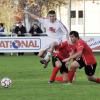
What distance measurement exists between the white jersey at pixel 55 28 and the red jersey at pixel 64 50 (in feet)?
6.88

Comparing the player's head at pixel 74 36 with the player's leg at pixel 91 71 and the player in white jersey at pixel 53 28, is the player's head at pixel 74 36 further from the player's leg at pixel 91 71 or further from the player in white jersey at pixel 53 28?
the player in white jersey at pixel 53 28

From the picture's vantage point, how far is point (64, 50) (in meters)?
16.2

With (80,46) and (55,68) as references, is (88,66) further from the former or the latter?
(55,68)

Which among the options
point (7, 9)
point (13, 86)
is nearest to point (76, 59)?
point (13, 86)

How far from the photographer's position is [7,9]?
6500 cm

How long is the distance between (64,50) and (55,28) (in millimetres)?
2394

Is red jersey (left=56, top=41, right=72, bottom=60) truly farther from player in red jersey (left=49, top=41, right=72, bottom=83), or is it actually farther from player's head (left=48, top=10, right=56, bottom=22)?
player's head (left=48, top=10, right=56, bottom=22)

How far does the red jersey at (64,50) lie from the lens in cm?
1606

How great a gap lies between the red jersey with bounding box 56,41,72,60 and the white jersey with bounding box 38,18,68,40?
2.10 meters

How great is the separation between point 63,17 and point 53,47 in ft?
170

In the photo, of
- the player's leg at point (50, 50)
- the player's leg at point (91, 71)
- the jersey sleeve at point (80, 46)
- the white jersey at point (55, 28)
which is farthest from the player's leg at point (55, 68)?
the white jersey at point (55, 28)

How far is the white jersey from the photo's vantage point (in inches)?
717

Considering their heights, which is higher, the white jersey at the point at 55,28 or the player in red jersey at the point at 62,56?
the white jersey at the point at 55,28

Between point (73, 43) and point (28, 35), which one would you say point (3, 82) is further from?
point (28, 35)
